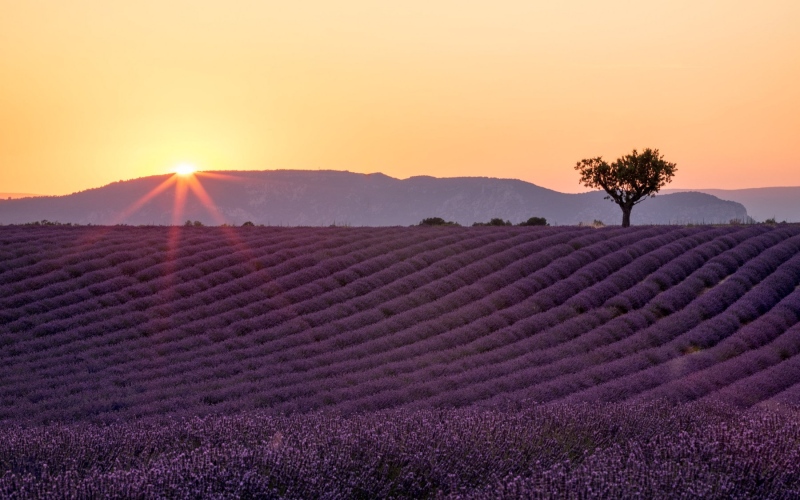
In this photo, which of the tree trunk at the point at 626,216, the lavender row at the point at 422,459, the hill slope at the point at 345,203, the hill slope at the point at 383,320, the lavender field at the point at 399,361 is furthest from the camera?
the hill slope at the point at 345,203

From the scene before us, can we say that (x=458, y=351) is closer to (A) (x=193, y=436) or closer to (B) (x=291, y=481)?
(A) (x=193, y=436)

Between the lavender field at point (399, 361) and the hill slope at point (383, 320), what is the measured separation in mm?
57

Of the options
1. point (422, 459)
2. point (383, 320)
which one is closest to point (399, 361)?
point (383, 320)

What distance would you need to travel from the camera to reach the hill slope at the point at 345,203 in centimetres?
11406

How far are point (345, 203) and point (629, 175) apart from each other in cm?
9840

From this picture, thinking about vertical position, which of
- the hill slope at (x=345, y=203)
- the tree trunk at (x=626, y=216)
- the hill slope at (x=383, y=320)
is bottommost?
the hill slope at (x=383, y=320)

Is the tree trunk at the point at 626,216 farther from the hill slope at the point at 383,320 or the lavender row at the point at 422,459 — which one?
the lavender row at the point at 422,459

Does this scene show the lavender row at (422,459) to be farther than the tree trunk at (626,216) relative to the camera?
No

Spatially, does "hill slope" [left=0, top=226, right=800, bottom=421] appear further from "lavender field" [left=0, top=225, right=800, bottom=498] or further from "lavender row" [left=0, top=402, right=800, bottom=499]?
"lavender row" [left=0, top=402, right=800, bottom=499]

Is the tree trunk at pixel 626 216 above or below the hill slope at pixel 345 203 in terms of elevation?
below

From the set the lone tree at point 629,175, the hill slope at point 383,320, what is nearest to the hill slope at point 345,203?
the lone tree at point 629,175

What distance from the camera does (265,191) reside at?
411 feet

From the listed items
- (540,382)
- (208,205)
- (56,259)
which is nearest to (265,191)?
(208,205)

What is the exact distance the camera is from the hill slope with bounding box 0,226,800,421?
33.3 feet
